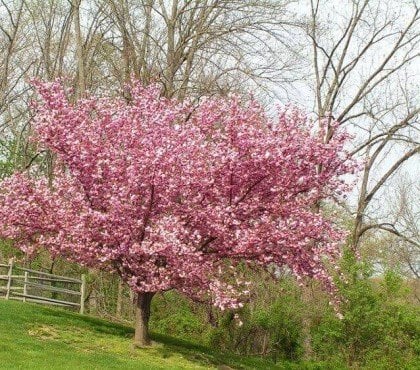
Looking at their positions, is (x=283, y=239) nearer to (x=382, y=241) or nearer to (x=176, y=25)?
(x=176, y=25)

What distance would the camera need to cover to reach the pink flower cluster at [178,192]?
43.8 feet

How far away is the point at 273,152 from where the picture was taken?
13.5 metres

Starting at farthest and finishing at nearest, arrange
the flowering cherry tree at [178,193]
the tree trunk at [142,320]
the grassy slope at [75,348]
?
the tree trunk at [142,320] → the flowering cherry tree at [178,193] → the grassy slope at [75,348]

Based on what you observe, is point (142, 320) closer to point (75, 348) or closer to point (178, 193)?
point (75, 348)

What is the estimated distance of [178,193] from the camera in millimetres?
13883

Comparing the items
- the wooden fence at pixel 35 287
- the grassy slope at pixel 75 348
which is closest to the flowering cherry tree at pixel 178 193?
the grassy slope at pixel 75 348

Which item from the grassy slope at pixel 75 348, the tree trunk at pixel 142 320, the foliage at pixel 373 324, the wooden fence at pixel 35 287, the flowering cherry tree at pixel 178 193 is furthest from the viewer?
the wooden fence at pixel 35 287

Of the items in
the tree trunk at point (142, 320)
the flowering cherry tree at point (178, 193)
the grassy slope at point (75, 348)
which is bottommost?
the grassy slope at point (75, 348)

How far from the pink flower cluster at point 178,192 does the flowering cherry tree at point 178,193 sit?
3cm

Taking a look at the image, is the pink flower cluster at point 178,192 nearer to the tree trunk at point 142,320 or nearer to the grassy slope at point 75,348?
the tree trunk at point 142,320

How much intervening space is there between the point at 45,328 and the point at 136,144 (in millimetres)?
5033

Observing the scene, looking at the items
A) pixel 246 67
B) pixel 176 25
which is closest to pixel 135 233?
pixel 246 67

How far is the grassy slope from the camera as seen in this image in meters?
11.8

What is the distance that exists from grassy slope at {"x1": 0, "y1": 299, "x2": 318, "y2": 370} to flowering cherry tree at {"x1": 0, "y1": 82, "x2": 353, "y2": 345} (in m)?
1.55
